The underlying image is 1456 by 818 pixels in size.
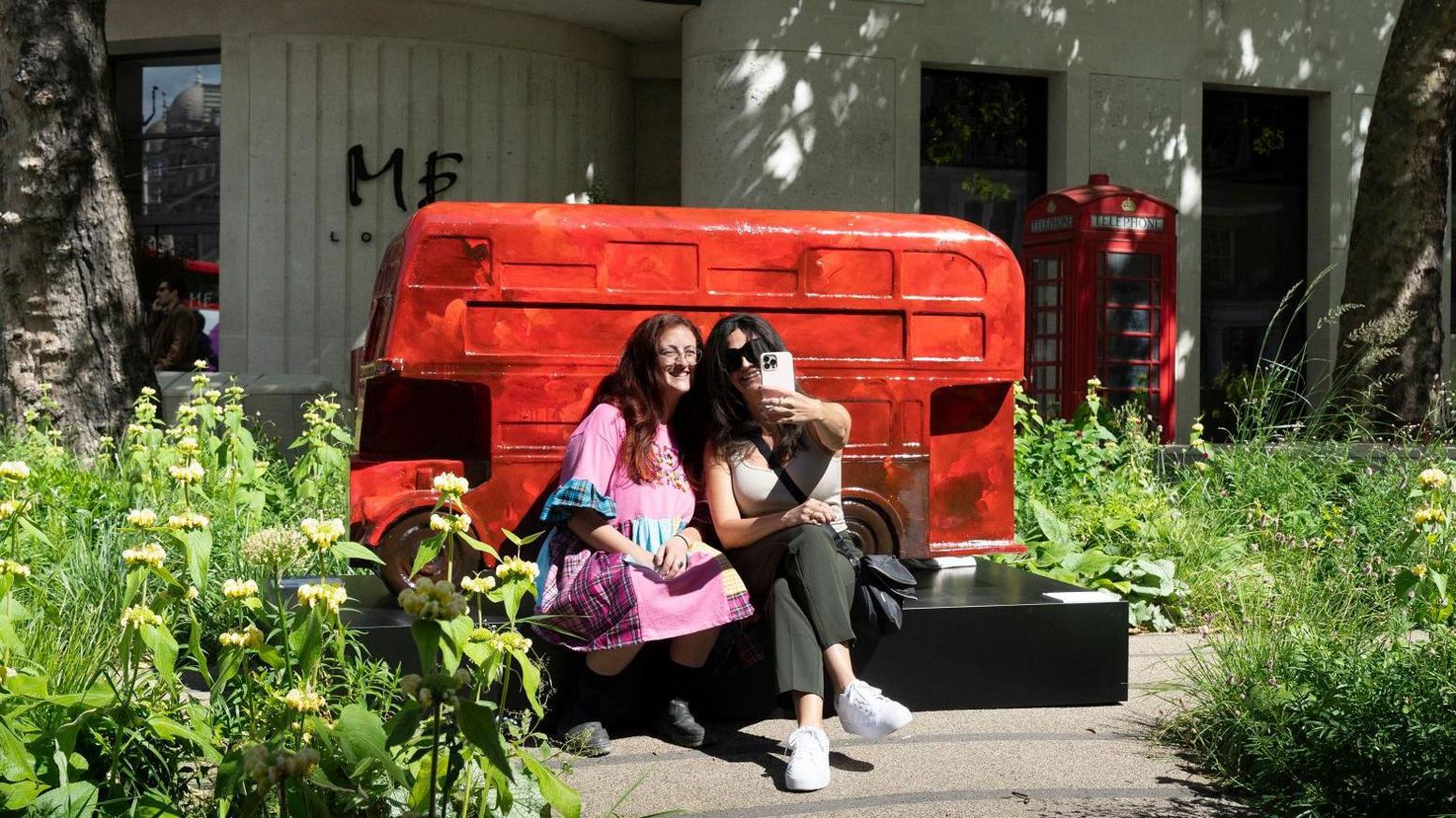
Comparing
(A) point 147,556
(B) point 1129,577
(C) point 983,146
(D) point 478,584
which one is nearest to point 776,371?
(D) point 478,584

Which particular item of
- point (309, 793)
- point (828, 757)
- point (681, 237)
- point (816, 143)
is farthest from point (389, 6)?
point (309, 793)

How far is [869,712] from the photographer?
4.20 m

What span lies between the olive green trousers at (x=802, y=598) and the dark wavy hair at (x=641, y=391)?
480 millimetres

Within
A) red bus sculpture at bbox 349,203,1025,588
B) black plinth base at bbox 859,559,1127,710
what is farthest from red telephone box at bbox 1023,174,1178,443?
black plinth base at bbox 859,559,1127,710

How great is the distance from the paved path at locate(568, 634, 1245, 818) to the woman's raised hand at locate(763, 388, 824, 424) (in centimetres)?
100

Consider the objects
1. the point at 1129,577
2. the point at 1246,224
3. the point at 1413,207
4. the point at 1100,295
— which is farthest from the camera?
the point at 1246,224

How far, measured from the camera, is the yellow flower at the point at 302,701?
2.69 m

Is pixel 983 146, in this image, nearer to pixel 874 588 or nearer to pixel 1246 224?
pixel 1246 224

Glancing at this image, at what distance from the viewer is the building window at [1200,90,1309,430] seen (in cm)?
1381

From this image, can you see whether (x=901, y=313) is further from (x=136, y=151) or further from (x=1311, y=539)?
(x=136, y=151)

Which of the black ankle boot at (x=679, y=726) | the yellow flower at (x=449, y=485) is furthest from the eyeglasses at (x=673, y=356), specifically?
the yellow flower at (x=449, y=485)

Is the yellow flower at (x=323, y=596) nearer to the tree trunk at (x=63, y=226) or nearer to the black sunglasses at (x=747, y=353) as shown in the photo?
the black sunglasses at (x=747, y=353)

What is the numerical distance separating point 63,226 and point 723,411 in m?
5.05

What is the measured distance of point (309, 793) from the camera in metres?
2.87
